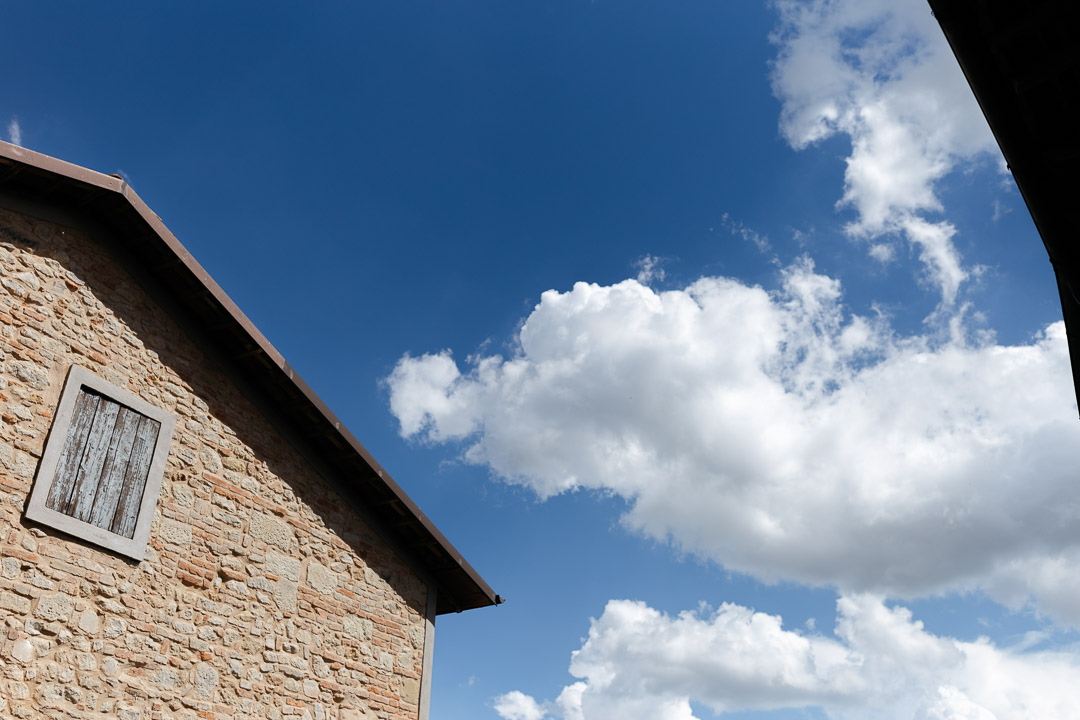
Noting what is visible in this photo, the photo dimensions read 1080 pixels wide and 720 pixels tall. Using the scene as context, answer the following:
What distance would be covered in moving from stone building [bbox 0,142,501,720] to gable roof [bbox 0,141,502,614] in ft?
0.09

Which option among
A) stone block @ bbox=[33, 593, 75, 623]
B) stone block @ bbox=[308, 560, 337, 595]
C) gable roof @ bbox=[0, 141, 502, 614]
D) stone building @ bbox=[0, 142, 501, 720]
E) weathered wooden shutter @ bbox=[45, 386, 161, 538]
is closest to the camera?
stone block @ bbox=[33, 593, 75, 623]

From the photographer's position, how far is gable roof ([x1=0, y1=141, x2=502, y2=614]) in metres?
7.29

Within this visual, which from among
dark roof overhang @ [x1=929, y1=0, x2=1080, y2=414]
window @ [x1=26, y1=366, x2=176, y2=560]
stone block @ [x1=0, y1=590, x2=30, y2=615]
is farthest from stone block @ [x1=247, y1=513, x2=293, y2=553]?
dark roof overhang @ [x1=929, y1=0, x2=1080, y2=414]

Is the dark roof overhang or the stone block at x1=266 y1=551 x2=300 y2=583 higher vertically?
the dark roof overhang

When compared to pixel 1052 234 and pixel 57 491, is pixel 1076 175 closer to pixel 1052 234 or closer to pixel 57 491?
pixel 1052 234

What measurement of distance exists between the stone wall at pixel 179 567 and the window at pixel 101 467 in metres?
0.11

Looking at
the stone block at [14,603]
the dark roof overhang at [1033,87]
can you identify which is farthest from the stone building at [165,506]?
the dark roof overhang at [1033,87]

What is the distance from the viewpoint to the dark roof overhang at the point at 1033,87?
408 cm

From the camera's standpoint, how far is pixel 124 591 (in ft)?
22.4

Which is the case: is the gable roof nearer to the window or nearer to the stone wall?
the stone wall

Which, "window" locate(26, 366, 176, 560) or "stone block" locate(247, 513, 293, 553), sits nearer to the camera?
"window" locate(26, 366, 176, 560)

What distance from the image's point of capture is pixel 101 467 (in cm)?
702

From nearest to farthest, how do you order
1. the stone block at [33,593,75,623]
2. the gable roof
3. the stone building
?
the stone block at [33,593,75,623] < the stone building < the gable roof

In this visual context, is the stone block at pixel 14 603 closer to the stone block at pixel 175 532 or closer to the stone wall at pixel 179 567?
the stone wall at pixel 179 567
